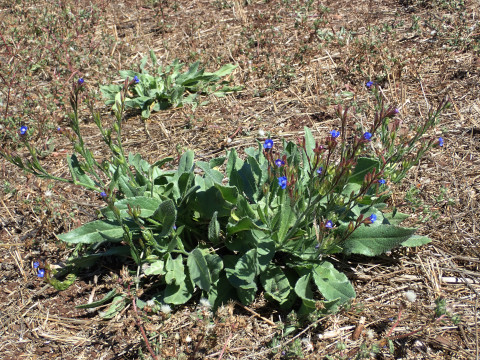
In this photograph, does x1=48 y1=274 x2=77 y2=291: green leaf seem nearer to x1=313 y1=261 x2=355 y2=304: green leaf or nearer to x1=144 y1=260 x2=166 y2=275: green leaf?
x1=144 y1=260 x2=166 y2=275: green leaf

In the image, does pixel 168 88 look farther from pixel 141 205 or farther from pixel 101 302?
pixel 101 302

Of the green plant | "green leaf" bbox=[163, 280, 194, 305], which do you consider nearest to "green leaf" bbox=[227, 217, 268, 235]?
"green leaf" bbox=[163, 280, 194, 305]

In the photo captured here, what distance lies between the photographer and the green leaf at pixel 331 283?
2625mm

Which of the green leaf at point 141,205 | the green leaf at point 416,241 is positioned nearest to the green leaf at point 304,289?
the green leaf at point 416,241

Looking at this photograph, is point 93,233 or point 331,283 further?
point 93,233

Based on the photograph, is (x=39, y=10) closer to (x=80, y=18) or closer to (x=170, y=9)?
(x=80, y=18)

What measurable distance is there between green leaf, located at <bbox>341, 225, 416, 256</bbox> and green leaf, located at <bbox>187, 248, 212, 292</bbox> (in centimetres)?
90

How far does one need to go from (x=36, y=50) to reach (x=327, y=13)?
3.76 metres

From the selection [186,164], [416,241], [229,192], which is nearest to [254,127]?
[186,164]

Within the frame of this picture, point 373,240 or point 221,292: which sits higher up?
point 373,240

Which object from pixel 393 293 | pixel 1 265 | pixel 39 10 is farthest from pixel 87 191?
pixel 39 10

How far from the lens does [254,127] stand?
437 cm

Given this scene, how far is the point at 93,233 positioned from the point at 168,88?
2287mm

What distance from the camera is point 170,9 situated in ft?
22.1
